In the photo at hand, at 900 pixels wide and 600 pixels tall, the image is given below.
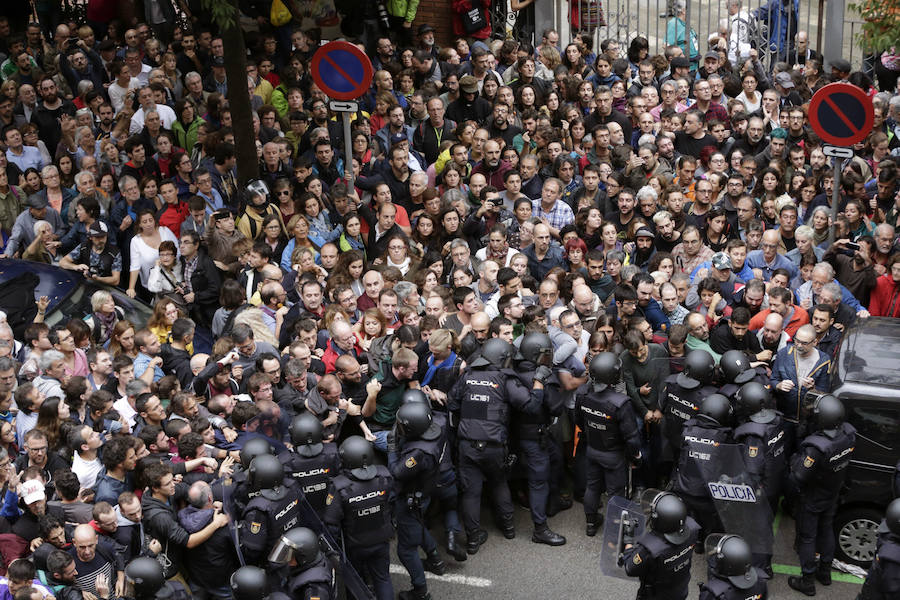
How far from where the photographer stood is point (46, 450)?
28.1ft

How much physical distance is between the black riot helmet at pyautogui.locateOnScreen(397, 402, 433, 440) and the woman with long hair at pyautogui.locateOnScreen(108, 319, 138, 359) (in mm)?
2818

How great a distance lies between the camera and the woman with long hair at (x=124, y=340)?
33.1ft

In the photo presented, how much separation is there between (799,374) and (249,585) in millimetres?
4915

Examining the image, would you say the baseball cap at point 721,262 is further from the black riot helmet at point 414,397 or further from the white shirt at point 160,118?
the white shirt at point 160,118

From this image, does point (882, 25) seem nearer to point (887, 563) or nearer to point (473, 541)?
point (887, 563)

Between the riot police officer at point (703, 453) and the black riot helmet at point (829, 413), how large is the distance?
2.25ft

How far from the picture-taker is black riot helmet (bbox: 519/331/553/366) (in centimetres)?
947

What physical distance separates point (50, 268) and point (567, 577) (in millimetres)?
5884

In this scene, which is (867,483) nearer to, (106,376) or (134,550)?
(134,550)

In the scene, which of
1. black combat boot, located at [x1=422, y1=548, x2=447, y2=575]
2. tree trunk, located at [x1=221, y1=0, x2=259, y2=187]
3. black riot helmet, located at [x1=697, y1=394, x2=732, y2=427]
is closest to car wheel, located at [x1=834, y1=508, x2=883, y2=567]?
black riot helmet, located at [x1=697, y1=394, x2=732, y2=427]

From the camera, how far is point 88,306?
1105 cm

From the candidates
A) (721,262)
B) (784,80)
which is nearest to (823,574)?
(721,262)

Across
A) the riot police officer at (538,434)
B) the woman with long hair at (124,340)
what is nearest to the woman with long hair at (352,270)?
the woman with long hair at (124,340)

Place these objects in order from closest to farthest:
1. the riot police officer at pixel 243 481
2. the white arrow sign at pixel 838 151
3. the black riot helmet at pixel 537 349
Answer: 1. the riot police officer at pixel 243 481
2. the black riot helmet at pixel 537 349
3. the white arrow sign at pixel 838 151
